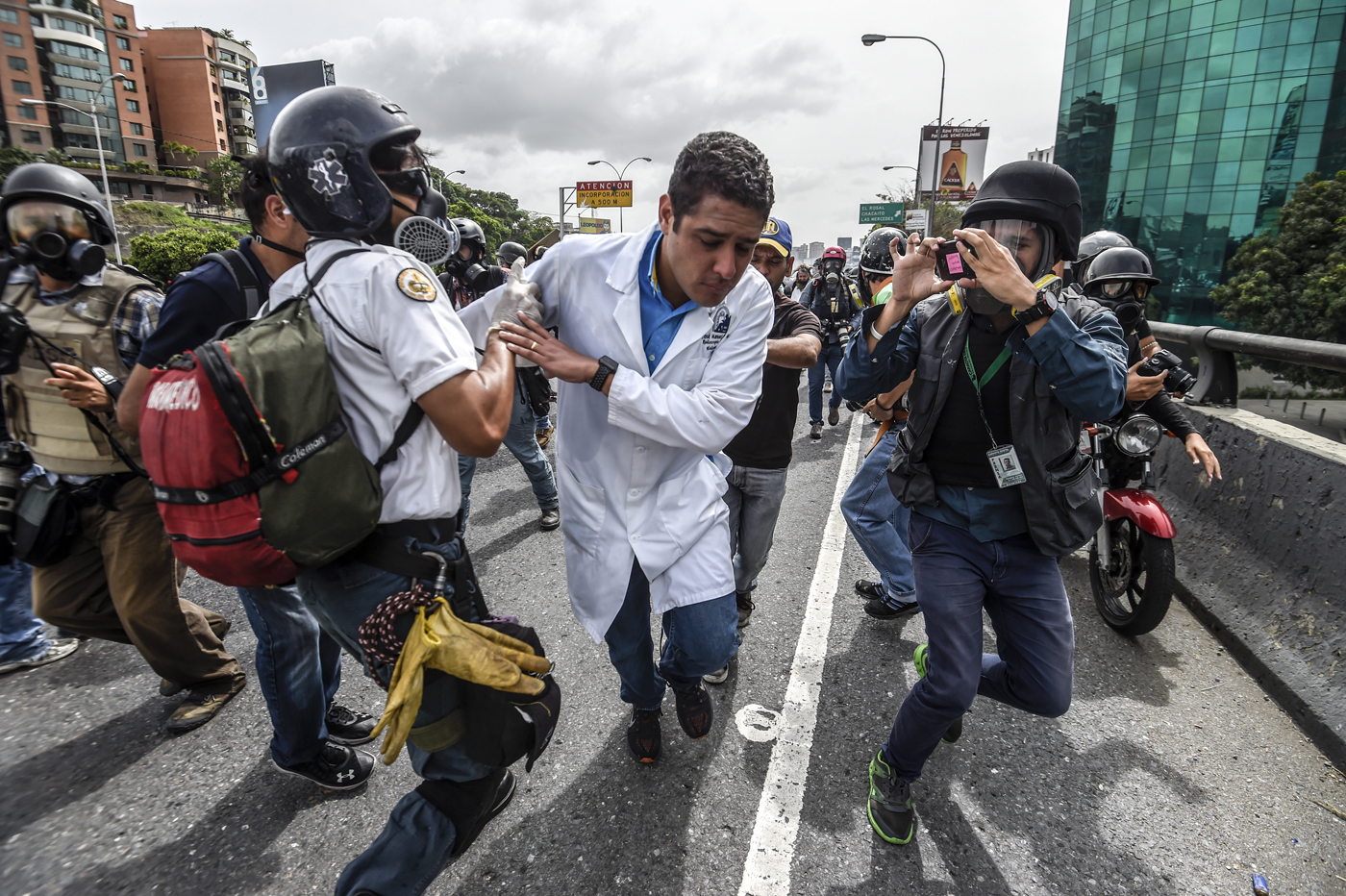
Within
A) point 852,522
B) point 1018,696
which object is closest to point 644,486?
point 1018,696

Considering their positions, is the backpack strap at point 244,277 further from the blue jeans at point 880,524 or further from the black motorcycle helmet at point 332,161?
the blue jeans at point 880,524

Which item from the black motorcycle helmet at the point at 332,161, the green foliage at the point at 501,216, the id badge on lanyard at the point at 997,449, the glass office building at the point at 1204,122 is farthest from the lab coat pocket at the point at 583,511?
the green foliage at the point at 501,216

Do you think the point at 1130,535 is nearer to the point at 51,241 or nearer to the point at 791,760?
the point at 791,760

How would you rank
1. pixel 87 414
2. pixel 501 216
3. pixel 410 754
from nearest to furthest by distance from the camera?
1. pixel 410 754
2. pixel 87 414
3. pixel 501 216

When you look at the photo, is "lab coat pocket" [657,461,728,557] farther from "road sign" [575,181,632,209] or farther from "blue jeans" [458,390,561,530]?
"road sign" [575,181,632,209]

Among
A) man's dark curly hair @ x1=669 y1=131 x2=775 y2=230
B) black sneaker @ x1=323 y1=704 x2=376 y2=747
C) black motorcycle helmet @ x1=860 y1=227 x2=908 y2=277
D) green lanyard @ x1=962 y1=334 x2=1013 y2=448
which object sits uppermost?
man's dark curly hair @ x1=669 y1=131 x2=775 y2=230

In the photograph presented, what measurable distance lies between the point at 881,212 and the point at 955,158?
1334 cm

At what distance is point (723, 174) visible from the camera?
201 cm

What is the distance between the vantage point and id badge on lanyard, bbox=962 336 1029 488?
7.26 feet

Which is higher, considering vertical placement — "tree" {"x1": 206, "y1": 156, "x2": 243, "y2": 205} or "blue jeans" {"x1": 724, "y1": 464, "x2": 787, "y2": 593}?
"tree" {"x1": 206, "y1": 156, "x2": 243, "y2": 205}

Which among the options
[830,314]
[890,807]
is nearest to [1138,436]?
Answer: [890,807]

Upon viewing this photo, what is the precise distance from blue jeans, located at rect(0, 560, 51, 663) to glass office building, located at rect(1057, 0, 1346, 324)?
47.5m

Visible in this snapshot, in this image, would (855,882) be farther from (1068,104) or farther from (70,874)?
(1068,104)

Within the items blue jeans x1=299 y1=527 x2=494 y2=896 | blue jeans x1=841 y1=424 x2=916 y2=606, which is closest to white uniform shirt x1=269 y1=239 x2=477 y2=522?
blue jeans x1=299 y1=527 x2=494 y2=896
